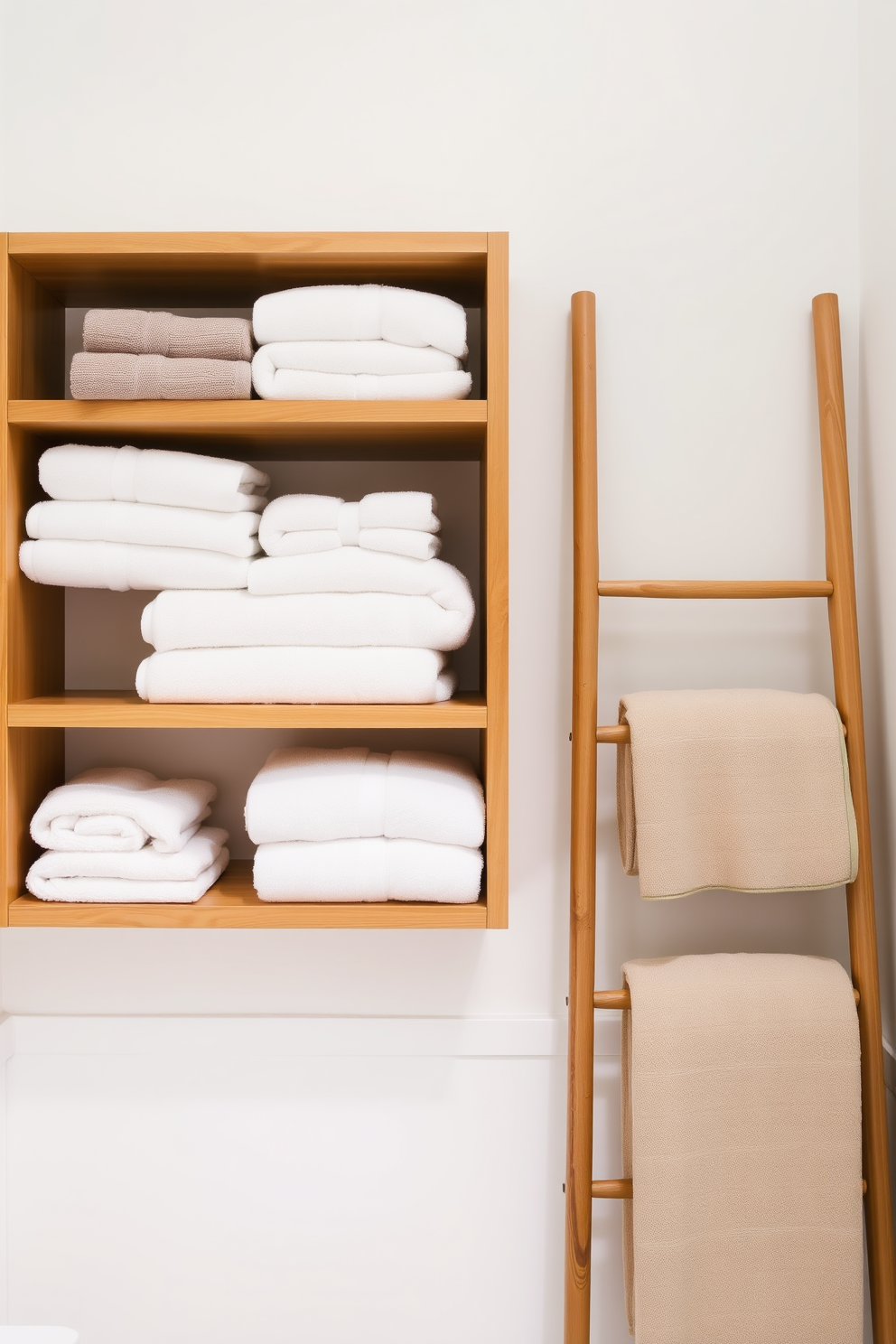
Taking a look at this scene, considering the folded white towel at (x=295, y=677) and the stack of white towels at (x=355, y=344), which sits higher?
the stack of white towels at (x=355, y=344)

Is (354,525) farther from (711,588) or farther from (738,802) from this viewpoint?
(738,802)

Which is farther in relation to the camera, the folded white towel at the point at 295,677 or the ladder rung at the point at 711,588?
the ladder rung at the point at 711,588

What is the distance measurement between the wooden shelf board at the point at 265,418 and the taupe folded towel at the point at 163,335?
0.06 m

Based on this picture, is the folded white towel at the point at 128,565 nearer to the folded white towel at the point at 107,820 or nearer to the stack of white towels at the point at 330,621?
the stack of white towels at the point at 330,621

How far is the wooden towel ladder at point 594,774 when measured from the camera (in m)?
1.06

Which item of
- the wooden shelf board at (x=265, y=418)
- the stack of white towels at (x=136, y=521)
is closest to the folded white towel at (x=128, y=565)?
the stack of white towels at (x=136, y=521)

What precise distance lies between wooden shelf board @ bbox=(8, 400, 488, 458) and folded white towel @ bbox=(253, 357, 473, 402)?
2 centimetres

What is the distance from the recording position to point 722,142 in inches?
45.8

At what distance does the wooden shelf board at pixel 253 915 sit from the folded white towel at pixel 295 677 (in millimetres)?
232

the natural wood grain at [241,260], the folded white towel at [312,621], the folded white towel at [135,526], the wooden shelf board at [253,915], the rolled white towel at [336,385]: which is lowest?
the wooden shelf board at [253,915]

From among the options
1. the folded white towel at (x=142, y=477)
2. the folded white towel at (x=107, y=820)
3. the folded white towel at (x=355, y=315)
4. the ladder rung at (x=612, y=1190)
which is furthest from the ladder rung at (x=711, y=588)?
the ladder rung at (x=612, y=1190)

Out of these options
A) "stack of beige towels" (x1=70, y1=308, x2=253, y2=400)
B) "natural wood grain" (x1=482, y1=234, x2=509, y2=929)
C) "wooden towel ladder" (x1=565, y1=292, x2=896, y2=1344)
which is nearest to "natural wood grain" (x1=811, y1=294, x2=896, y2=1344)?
"wooden towel ladder" (x1=565, y1=292, x2=896, y2=1344)

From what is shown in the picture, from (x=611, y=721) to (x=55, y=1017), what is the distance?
853mm

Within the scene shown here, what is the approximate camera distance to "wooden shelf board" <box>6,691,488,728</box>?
0.96 metres
